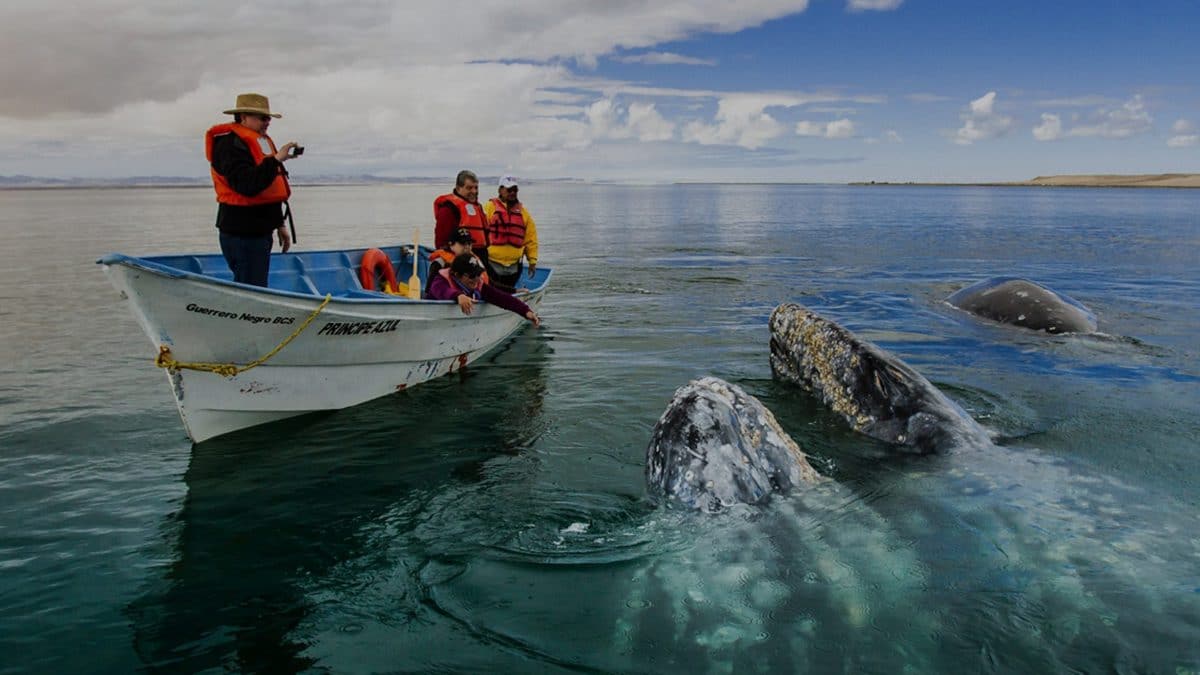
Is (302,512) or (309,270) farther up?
(309,270)

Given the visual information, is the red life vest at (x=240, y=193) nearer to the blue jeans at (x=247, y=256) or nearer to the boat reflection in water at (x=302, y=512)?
the blue jeans at (x=247, y=256)

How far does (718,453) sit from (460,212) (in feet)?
24.5

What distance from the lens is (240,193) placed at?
26.9ft

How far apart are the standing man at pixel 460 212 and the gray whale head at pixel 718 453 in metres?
6.73

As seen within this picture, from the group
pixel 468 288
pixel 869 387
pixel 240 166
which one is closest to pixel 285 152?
pixel 240 166

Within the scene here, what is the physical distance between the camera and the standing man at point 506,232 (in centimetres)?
1298

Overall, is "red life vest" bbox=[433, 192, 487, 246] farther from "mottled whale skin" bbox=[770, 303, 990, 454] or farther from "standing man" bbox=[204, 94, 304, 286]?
"mottled whale skin" bbox=[770, 303, 990, 454]

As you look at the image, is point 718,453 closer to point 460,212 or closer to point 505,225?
point 460,212

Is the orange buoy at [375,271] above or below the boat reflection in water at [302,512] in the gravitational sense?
above

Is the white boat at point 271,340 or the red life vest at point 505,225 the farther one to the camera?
the red life vest at point 505,225

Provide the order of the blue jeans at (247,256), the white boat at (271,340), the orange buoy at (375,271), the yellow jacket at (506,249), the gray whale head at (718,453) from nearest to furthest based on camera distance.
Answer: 1. the gray whale head at (718,453)
2. the white boat at (271,340)
3. the blue jeans at (247,256)
4. the orange buoy at (375,271)
5. the yellow jacket at (506,249)

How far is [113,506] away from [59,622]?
195 centimetres

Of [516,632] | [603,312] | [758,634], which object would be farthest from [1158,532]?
[603,312]

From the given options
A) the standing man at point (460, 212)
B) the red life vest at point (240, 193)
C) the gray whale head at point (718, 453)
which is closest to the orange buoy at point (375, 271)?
the standing man at point (460, 212)
